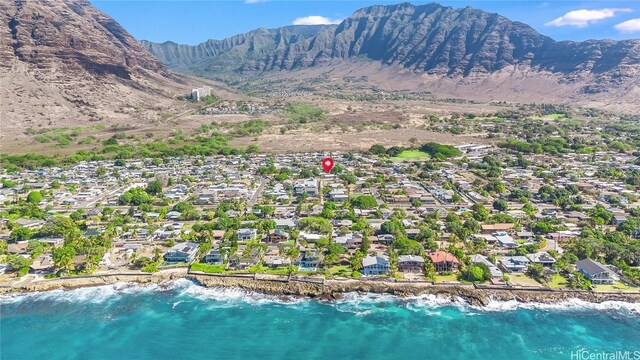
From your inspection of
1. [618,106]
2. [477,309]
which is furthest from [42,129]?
[618,106]

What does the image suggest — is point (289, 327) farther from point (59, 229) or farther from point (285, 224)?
point (59, 229)

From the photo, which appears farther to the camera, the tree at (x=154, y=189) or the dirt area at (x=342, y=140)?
the dirt area at (x=342, y=140)

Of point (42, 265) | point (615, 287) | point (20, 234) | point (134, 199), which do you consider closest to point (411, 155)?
point (134, 199)

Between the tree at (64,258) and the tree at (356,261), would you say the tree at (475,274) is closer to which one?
the tree at (356,261)

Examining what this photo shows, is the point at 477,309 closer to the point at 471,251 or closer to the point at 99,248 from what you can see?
the point at 471,251

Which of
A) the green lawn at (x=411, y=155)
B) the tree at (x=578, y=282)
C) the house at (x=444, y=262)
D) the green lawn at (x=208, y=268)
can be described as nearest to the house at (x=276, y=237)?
the green lawn at (x=208, y=268)

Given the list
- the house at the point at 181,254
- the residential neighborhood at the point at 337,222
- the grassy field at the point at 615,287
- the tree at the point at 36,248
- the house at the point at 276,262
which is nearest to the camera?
the grassy field at the point at 615,287

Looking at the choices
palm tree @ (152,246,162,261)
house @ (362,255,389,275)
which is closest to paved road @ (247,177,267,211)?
palm tree @ (152,246,162,261)
